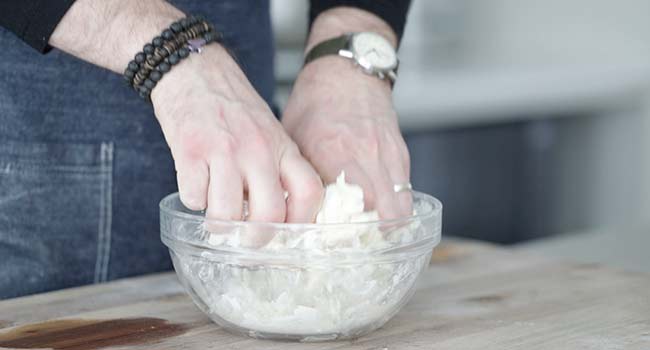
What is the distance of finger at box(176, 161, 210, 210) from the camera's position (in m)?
0.79

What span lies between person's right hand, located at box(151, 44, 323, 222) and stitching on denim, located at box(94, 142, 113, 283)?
28 cm

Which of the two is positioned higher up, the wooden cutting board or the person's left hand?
the person's left hand

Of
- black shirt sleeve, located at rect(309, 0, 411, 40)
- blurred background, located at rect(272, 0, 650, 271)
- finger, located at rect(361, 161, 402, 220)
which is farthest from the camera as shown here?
blurred background, located at rect(272, 0, 650, 271)

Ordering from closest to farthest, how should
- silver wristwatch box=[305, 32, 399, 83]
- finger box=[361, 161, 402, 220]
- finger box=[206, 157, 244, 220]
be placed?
1. finger box=[206, 157, 244, 220]
2. finger box=[361, 161, 402, 220]
3. silver wristwatch box=[305, 32, 399, 83]

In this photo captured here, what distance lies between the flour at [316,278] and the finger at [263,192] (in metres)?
0.02

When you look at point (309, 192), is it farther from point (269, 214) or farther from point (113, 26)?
point (113, 26)

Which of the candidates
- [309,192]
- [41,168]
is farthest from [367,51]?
[41,168]

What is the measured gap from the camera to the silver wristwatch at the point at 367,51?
1.02 metres

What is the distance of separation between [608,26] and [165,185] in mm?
2552

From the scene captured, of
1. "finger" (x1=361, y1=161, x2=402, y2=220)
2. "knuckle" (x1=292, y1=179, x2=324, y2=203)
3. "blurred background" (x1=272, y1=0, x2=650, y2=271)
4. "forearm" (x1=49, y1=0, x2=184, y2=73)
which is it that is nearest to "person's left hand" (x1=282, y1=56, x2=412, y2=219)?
"finger" (x1=361, y1=161, x2=402, y2=220)

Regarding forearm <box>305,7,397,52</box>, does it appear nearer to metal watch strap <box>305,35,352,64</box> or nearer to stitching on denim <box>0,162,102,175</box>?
metal watch strap <box>305,35,352,64</box>

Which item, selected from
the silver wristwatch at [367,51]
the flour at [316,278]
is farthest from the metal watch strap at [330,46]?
the flour at [316,278]

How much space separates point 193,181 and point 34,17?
0.23m

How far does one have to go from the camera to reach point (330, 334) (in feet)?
2.70
